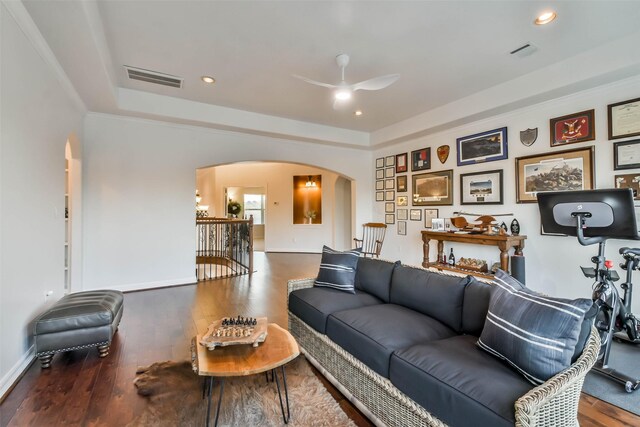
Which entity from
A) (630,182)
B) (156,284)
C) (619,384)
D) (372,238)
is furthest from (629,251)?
(156,284)

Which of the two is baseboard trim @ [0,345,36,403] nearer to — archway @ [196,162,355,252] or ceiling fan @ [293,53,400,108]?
ceiling fan @ [293,53,400,108]

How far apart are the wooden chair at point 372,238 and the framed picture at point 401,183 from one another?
860 mm

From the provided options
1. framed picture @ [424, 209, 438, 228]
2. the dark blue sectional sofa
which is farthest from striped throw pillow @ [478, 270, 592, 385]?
framed picture @ [424, 209, 438, 228]

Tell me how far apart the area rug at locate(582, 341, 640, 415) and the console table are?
1492mm

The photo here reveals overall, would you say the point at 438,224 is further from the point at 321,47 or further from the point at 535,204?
the point at 321,47

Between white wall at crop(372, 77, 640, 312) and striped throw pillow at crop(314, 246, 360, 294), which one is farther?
white wall at crop(372, 77, 640, 312)

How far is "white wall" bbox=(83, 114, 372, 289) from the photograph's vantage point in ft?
15.0

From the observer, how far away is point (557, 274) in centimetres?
391

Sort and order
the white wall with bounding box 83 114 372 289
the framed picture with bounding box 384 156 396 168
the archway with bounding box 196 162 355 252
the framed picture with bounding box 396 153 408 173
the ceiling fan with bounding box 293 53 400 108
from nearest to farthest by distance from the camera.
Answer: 1. the ceiling fan with bounding box 293 53 400 108
2. the white wall with bounding box 83 114 372 289
3. the framed picture with bounding box 396 153 408 173
4. the framed picture with bounding box 384 156 396 168
5. the archway with bounding box 196 162 355 252

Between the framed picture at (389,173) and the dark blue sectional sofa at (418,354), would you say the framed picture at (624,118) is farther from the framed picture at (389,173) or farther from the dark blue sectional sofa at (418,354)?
the framed picture at (389,173)

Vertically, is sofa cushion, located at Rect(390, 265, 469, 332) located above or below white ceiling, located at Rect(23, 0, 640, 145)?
below

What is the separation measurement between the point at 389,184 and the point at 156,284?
4988mm

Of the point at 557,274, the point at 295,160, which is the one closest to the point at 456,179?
the point at 557,274

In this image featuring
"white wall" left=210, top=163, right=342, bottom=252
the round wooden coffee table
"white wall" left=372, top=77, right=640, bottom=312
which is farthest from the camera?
"white wall" left=210, top=163, right=342, bottom=252
